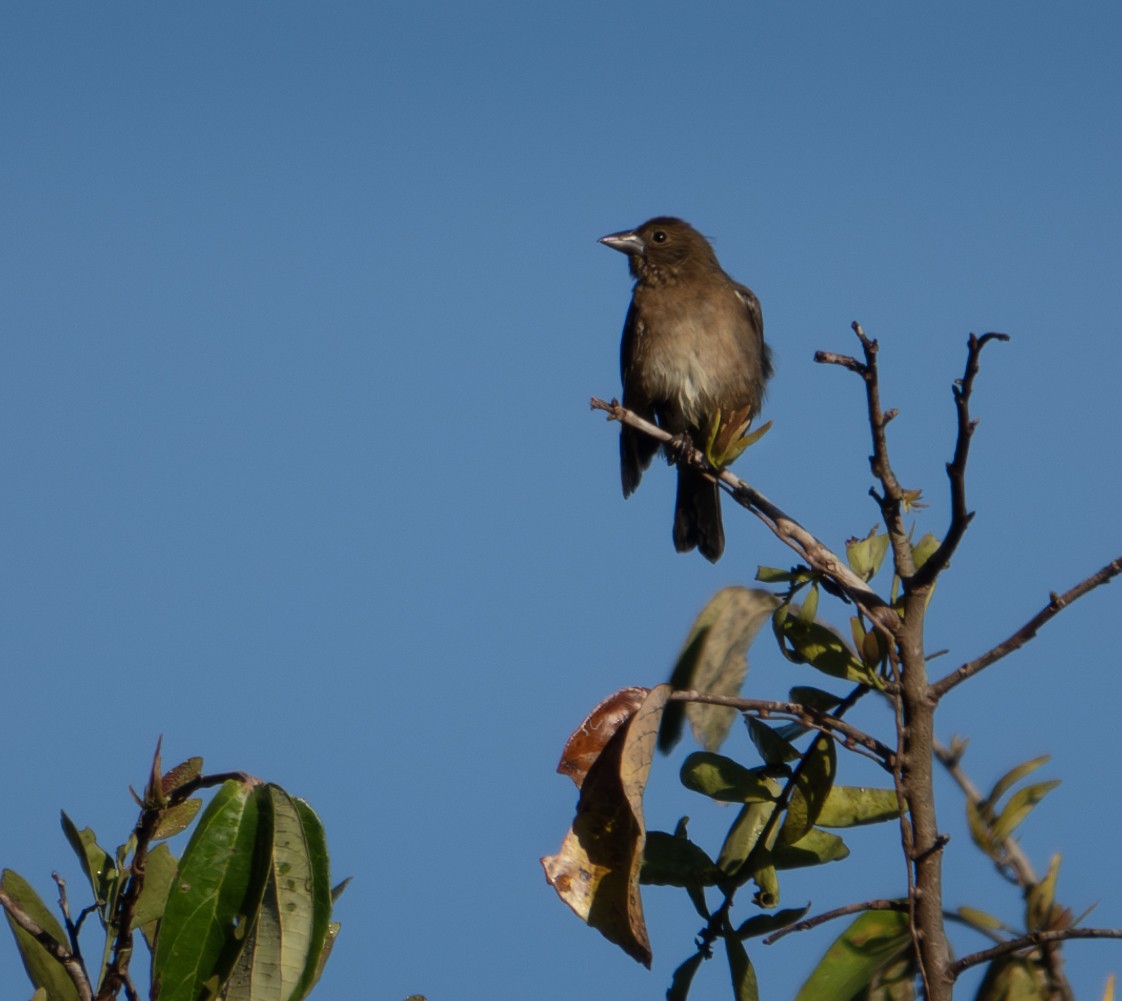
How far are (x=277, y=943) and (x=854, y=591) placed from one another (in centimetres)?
95

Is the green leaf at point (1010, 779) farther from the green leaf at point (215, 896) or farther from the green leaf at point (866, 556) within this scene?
the green leaf at point (215, 896)

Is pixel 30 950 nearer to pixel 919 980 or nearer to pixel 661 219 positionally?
pixel 919 980

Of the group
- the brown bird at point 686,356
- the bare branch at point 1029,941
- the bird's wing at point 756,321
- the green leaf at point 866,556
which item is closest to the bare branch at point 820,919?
the bare branch at point 1029,941

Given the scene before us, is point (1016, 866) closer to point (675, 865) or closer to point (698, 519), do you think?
point (675, 865)

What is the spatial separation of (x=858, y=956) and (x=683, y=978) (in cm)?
24

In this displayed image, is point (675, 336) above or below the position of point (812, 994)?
above

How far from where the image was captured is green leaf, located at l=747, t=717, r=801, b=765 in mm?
2082

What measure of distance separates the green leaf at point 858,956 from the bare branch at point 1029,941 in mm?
260

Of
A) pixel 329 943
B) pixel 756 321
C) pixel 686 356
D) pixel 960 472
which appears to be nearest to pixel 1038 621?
pixel 960 472

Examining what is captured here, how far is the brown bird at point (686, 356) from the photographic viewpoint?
6859 mm

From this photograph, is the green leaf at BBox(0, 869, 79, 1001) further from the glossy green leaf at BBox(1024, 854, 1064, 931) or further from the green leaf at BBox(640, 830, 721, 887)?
the glossy green leaf at BBox(1024, 854, 1064, 931)

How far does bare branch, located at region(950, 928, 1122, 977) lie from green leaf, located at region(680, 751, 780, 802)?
481 millimetres

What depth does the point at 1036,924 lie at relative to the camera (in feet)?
5.78

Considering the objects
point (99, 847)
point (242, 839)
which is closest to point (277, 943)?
point (242, 839)
